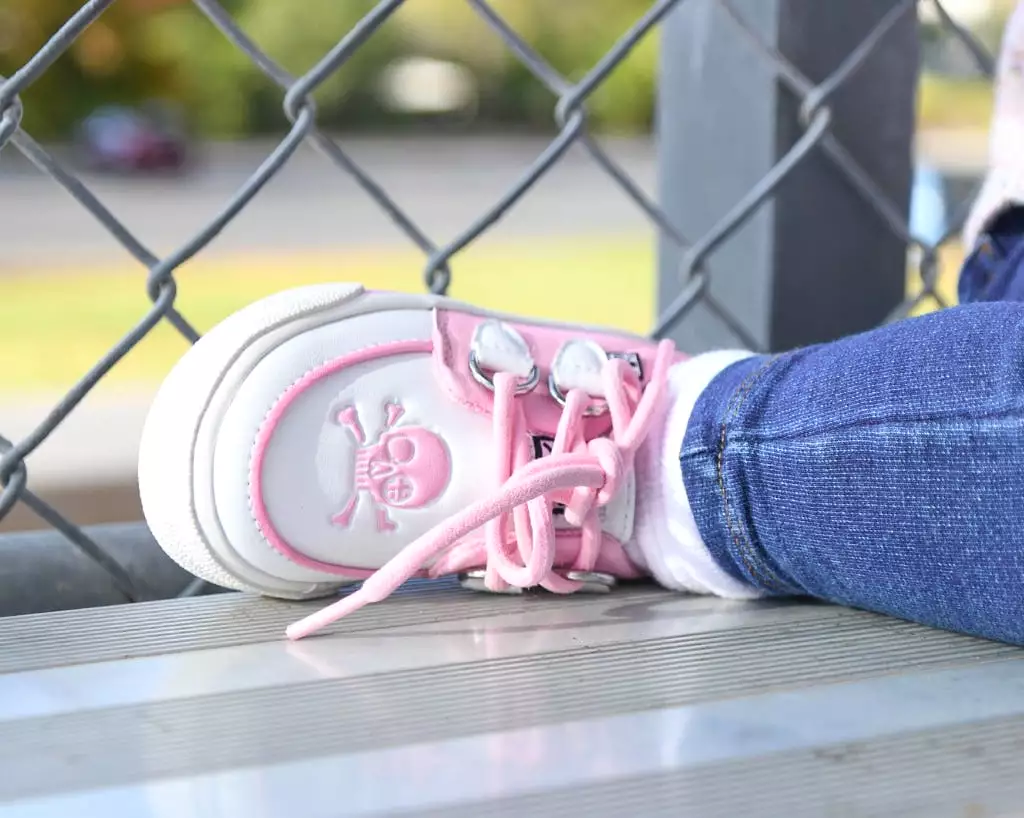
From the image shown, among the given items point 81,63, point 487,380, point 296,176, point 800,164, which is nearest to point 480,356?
point 487,380

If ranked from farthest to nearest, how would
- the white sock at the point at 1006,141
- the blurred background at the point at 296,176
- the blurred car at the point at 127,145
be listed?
the blurred car at the point at 127,145 → the blurred background at the point at 296,176 → the white sock at the point at 1006,141

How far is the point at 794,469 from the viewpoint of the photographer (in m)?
0.70

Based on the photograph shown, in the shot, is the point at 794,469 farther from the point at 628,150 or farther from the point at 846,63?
the point at 628,150

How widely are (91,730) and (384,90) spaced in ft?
39.2

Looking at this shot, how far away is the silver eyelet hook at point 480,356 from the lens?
2.51ft

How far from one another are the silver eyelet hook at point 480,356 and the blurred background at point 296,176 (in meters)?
0.57

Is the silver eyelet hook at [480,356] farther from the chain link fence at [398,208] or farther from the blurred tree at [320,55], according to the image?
the blurred tree at [320,55]

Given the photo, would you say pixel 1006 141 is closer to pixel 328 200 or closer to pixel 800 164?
pixel 800 164

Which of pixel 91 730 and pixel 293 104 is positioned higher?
pixel 293 104

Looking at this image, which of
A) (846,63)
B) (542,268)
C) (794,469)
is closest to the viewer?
(794,469)

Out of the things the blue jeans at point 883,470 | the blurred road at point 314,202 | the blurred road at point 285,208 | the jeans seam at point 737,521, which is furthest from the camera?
the blurred road at point 314,202

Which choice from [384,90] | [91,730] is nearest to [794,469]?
[91,730]

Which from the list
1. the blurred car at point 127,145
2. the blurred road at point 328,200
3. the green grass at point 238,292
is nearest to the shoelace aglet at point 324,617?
the green grass at point 238,292

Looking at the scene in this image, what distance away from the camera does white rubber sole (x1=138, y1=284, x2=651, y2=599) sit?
0.71 meters
